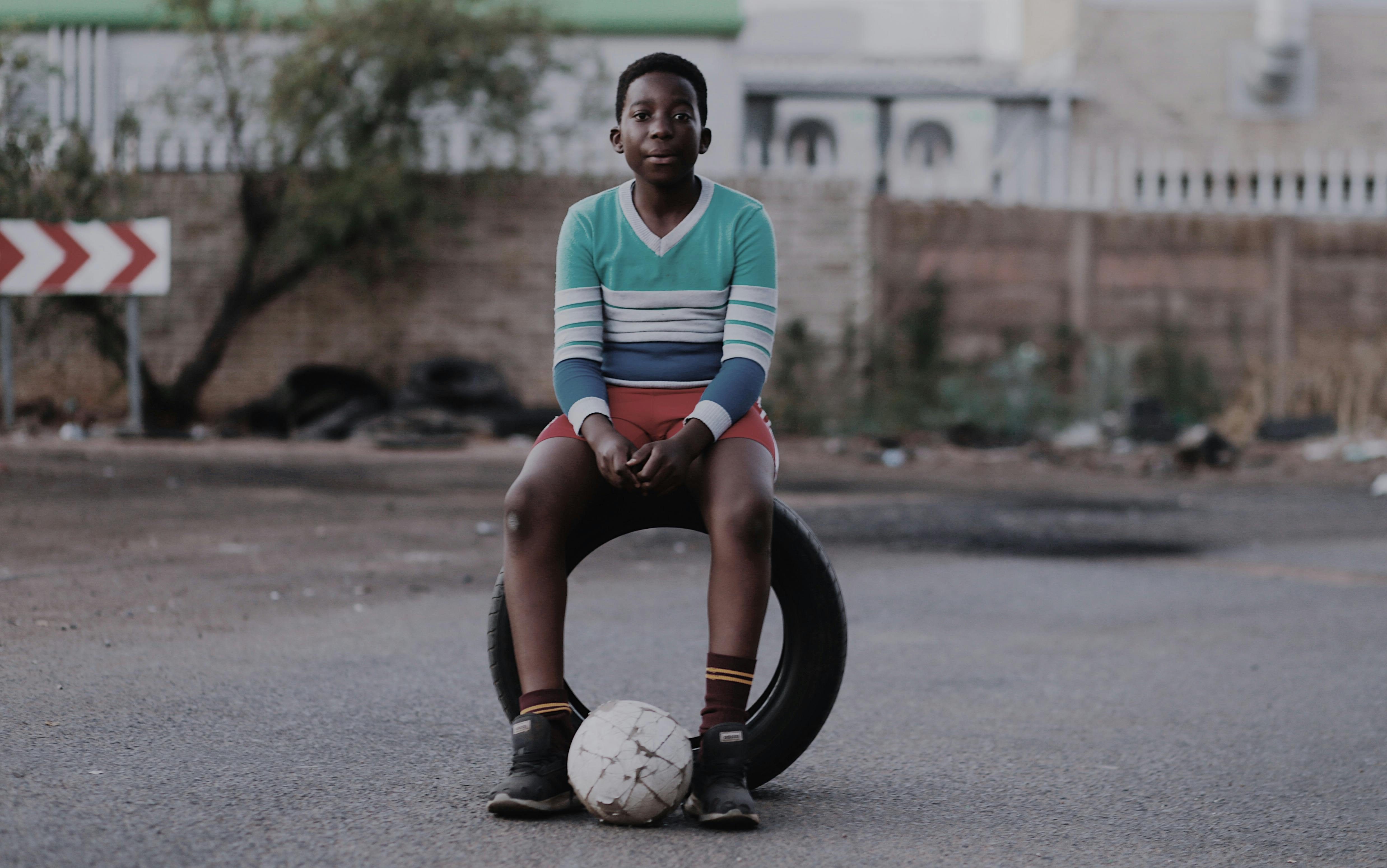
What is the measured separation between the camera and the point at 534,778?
115 inches

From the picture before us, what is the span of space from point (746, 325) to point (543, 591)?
0.77 meters

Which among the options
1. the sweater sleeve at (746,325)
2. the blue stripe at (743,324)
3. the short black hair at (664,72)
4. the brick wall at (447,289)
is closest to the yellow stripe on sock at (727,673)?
the sweater sleeve at (746,325)

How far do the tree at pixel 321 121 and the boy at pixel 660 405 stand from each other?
10.7 m

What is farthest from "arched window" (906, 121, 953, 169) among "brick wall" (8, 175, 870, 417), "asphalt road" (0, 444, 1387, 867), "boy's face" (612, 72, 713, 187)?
"boy's face" (612, 72, 713, 187)

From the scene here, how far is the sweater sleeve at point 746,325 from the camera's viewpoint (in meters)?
3.17

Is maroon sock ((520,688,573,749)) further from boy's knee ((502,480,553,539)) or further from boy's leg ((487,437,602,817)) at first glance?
boy's knee ((502,480,553,539))

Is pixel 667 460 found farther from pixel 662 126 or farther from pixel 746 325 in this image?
pixel 662 126

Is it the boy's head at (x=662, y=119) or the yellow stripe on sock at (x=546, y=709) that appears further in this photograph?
the boy's head at (x=662, y=119)

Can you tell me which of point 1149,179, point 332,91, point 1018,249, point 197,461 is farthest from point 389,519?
point 1149,179

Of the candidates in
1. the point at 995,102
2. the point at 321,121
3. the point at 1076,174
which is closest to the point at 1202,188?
the point at 1076,174

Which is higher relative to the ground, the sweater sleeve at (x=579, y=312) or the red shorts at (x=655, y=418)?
the sweater sleeve at (x=579, y=312)

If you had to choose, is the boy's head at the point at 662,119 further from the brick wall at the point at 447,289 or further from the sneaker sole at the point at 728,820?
the brick wall at the point at 447,289

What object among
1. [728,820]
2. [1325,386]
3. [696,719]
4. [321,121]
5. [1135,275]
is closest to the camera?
[728,820]

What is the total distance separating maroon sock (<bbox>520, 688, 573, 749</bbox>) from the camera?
3.03 m
